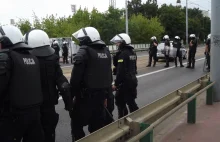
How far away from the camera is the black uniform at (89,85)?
4457mm

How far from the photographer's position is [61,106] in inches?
351

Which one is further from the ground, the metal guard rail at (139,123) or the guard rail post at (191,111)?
the metal guard rail at (139,123)

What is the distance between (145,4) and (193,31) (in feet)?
46.8

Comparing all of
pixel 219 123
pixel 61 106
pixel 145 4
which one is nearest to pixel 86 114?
pixel 219 123

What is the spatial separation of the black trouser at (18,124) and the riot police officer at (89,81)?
1.02m

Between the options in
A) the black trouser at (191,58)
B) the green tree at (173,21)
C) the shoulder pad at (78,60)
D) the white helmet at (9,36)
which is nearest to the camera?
Result: the white helmet at (9,36)

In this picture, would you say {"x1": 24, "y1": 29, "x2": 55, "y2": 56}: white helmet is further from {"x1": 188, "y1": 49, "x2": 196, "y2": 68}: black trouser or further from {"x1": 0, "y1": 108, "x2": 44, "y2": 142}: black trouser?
{"x1": 188, "y1": 49, "x2": 196, "y2": 68}: black trouser

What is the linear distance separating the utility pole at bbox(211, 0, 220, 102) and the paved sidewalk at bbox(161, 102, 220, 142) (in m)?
1.01

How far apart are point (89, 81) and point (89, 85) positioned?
0.17 feet

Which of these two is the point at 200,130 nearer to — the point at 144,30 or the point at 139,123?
the point at 139,123

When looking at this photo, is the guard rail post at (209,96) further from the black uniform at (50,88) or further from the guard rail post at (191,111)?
the black uniform at (50,88)

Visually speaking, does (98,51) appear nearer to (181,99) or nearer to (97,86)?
(97,86)

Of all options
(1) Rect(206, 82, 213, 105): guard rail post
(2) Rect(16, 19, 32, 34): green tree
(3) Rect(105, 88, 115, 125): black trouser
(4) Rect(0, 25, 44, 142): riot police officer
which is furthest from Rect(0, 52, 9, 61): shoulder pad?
(2) Rect(16, 19, 32, 34): green tree

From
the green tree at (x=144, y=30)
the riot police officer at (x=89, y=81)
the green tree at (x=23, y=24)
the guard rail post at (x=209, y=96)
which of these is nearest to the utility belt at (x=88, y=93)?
the riot police officer at (x=89, y=81)
